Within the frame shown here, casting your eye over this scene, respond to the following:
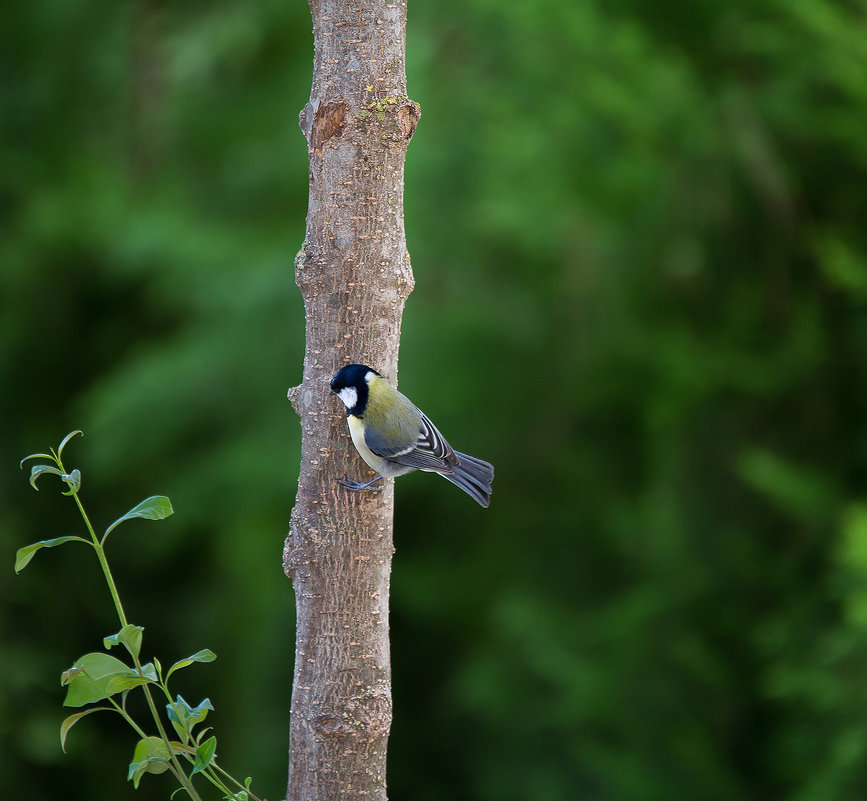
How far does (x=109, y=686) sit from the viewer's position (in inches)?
45.3

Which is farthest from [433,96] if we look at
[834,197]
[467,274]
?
[834,197]

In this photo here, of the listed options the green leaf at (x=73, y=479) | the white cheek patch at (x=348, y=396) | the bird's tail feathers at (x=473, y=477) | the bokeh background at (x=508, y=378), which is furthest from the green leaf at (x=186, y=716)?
the bokeh background at (x=508, y=378)

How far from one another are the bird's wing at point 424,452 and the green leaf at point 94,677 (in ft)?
1.49

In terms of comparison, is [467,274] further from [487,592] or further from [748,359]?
[748,359]

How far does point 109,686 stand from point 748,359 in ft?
7.02

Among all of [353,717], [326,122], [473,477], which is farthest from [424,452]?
[326,122]

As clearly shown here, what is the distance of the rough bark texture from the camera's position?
1303 mm

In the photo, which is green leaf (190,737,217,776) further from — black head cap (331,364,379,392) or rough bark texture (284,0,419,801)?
black head cap (331,364,379,392)

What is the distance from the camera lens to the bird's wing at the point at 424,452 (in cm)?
146

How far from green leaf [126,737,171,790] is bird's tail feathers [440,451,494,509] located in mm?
682

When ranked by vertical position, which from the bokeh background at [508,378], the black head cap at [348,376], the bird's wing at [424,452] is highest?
the bokeh background at [508,378]

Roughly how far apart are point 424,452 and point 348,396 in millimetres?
364

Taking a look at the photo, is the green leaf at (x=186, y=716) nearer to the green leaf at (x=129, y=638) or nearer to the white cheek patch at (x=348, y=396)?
the green leaf at (x=129, y=638)

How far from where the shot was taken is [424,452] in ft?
5.37
